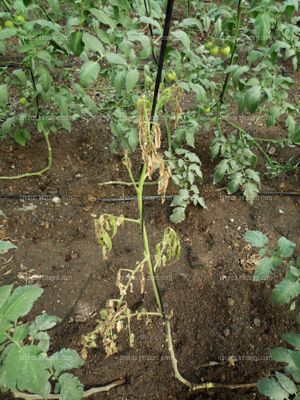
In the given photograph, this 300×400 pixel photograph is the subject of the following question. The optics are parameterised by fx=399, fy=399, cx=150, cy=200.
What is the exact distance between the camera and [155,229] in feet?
8.11

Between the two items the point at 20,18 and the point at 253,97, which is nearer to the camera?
the point at 20,18

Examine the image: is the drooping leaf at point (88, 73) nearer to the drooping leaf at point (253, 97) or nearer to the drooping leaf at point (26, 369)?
the drooping leaf at point (253, 97)

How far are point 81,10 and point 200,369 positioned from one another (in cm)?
172

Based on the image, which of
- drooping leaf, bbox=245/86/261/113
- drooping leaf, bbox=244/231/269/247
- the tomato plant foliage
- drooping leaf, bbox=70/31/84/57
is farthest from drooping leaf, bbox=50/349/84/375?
drooping leaf, bbox=245/86/261/113

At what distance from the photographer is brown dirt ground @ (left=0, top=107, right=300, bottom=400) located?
6.33ft

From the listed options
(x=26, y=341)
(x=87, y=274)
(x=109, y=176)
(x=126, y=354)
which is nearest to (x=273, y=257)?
(x=126, y=354)

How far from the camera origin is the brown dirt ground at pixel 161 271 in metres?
1.93

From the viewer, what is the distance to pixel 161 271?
89.0 inches

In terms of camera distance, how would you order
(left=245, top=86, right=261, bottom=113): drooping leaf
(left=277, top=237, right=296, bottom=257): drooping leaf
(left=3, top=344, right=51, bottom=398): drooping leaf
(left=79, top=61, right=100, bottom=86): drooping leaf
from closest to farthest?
(left=3, top=344, right=51, bottom=398): drooping leaf < (left=277, top=237, right=296, bottom=257): drooping leaf < (left=79, top=61, right=100, bottom=86): drooping leaf < (left=245, top=86, right=261, bottom=113): drooping leaf

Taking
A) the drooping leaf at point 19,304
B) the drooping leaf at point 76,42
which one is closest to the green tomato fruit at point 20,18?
the drooping leaf at point 76,42
